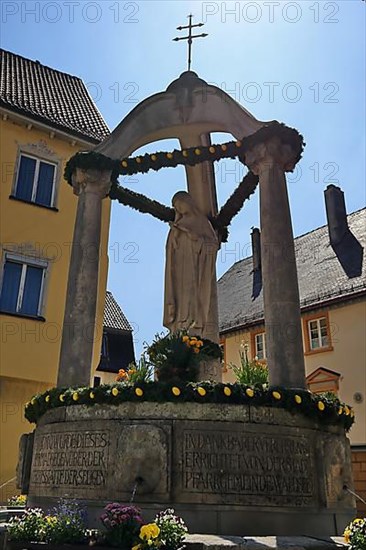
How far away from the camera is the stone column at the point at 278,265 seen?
7.12m

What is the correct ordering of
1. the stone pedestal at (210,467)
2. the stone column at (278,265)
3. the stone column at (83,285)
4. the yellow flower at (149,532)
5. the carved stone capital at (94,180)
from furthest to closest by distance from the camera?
the carved stone capital at (94,180)
the stone column at (83,285)
the stone column at (278,265)
the stone pedestal at (210,467)
the yellow flower at (149,532)

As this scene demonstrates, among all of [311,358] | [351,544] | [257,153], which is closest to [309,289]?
[311,358]

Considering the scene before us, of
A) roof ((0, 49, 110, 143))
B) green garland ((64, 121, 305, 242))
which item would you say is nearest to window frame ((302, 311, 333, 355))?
roof ((0, 49, 110, 143))

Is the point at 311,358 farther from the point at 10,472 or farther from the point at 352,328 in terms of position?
the point at 10,472

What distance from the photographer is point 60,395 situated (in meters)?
6.94

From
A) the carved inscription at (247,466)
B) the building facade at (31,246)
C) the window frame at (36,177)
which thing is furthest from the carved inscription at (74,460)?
the window frame at (36,177)

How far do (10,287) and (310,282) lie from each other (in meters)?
14.6

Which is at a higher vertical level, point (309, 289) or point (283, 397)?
point (309, 289)

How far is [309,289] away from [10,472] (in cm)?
1527

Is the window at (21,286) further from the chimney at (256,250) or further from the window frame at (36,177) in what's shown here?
the chimney at (256,250)

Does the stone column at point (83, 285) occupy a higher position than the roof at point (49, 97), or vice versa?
the roof at point (49, 97)

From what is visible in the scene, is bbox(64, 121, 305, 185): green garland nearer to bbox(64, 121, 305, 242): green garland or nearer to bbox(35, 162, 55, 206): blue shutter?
bbox(64, 121, 305, 242): green garland

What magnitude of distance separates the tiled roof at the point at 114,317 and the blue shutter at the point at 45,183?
10190 mm

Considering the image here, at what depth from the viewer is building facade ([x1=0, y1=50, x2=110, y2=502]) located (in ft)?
49.5
